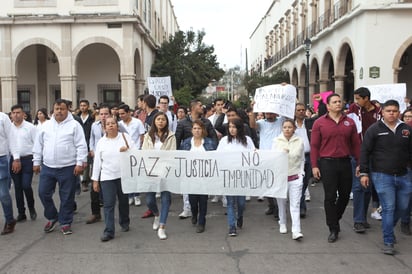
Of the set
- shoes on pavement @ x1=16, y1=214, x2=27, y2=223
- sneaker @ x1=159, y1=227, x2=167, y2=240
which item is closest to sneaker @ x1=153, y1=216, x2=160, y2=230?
sneaker @ x1=159, y1=227, x2=167, y2=240

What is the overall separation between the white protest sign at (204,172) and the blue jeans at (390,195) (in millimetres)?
1311

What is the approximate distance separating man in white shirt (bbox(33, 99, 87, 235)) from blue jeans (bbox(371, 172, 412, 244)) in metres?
3.99

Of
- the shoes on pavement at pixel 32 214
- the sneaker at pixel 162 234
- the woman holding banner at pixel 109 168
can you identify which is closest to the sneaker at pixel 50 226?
the shoes on pavement at pixel 32 214

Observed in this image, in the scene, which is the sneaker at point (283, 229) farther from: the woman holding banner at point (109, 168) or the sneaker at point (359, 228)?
the woman holding banner at point (109, 168)

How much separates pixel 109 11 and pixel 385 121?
18381mm

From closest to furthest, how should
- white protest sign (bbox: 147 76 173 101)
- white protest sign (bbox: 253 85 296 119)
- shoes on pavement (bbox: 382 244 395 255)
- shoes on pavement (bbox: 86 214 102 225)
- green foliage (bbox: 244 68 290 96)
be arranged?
shoes on pavement (bbox: 382 244 395 255)
white protest sign (bbox: 253 85 296 119)
shoes on pavement (bbox: 86 214 102 225)
white protest sign (bbox: 147 76 173 101)
green foliage (bbox: 244 68 290 96)

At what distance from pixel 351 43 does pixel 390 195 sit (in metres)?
17.8

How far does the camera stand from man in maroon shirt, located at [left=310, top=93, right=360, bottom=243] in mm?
5598

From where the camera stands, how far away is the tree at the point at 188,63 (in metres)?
28.5

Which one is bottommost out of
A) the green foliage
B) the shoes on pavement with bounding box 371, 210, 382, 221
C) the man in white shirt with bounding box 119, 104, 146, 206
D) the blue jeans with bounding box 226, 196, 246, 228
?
the shoes on pavement with bounding box 371, 210, 382, 221

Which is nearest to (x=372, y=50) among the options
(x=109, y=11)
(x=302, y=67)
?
(x=109, y=11)

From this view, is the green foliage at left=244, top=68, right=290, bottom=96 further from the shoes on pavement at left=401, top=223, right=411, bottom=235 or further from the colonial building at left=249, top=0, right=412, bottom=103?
the shoes on pavement at left=401, top=223, right=411, bottom=235

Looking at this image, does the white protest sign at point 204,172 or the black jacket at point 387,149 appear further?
the white protest sign at point 204,172

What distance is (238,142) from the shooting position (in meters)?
6.22
